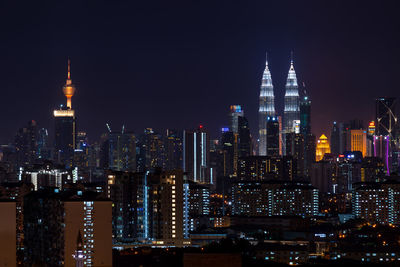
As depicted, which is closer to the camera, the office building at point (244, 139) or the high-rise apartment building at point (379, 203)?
the high-rise apartment building at point (379, 203)

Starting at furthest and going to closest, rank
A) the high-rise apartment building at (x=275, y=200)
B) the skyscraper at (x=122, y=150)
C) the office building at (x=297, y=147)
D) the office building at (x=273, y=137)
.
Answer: the office building at (x=273, y=137) → the office building at (x=297, y=147) → the skyscraper at (x=122, y=150) → the high-rise apartment building at (x=275, y=200)

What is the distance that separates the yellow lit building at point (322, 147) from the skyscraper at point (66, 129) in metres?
12.4

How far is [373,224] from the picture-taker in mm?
37031

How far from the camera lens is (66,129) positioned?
5569 centimetres

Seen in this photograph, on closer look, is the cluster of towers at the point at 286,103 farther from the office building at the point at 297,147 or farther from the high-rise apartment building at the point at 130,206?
the high-rise apartment building at the point at 130,206

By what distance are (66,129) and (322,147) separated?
14.2 m

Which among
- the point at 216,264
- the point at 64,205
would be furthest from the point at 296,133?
the point at 216,264

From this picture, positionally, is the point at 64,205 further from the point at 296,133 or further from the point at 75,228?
the point at 296,133

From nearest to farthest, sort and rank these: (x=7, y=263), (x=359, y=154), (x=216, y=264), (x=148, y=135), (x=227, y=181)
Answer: (x=216, y=264) < (x=7, y=263) < (x=227, y=181) < (x=148, y=135) < (x=359, y=154)

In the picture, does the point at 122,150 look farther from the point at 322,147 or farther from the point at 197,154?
the point at 322,147

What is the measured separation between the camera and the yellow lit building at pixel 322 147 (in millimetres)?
58312

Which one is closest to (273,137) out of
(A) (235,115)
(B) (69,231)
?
(A) (235,115)

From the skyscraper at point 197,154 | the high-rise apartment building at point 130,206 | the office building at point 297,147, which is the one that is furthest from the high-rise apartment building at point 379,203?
the skyscraper at point 197,154

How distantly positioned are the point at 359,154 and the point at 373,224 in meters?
20.1
